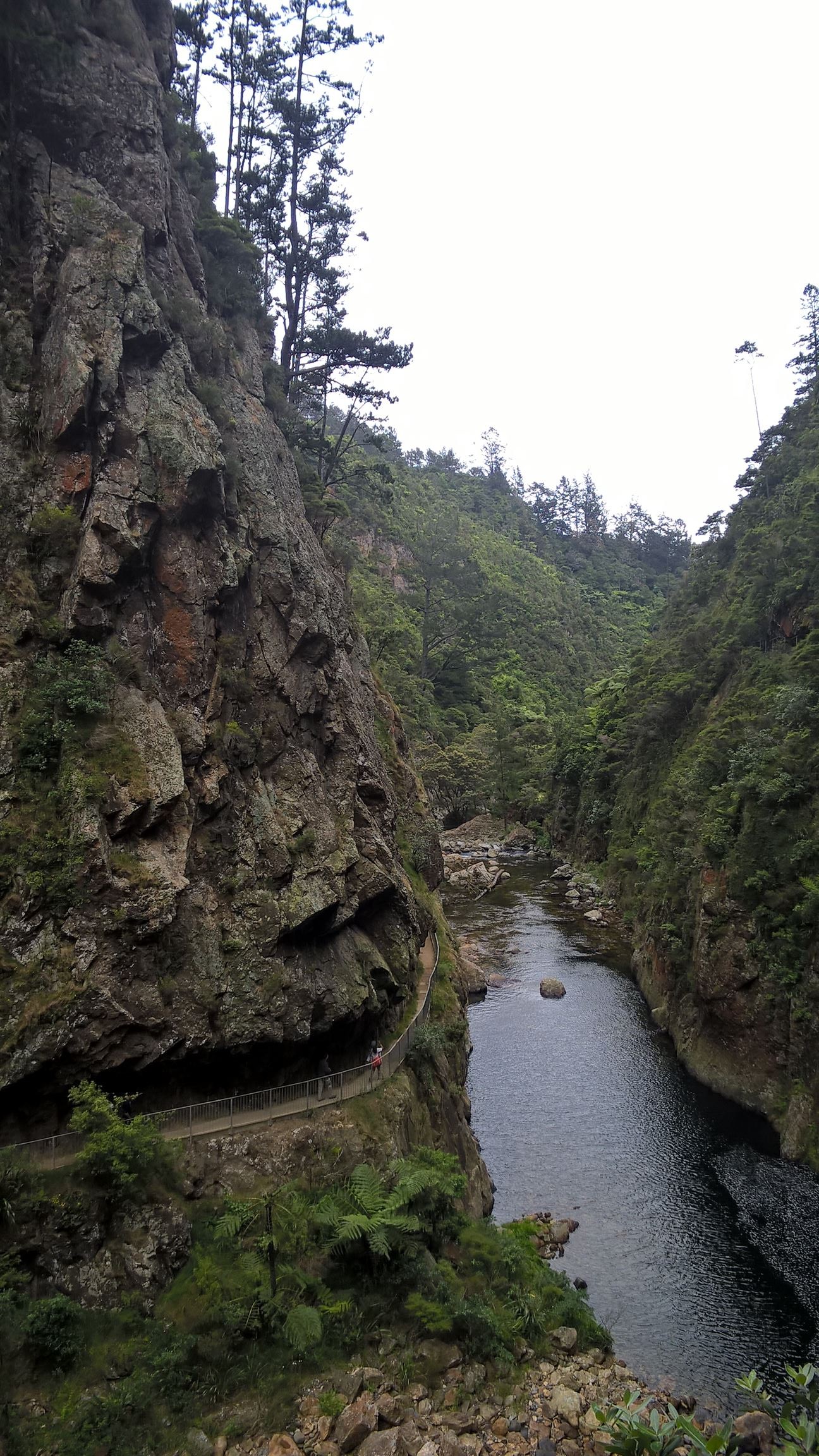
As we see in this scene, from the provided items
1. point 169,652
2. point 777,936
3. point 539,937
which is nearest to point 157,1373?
point 169,652

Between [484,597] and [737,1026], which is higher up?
[484,597]

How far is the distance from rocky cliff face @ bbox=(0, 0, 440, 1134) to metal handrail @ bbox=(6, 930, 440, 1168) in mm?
569

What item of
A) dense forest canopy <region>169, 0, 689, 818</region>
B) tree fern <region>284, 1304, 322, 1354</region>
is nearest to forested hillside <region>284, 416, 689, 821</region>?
dense forest canopy <region>169, 0, 689, 818</region>

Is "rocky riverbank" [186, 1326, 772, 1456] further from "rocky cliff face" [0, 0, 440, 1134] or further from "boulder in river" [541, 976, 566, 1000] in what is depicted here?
"boulder in river" [541, 976, 566, 1000]

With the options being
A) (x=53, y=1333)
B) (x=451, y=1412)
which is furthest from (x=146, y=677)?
(x=451, y=1412)

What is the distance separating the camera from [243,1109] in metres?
15.7

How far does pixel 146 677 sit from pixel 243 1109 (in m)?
9.30

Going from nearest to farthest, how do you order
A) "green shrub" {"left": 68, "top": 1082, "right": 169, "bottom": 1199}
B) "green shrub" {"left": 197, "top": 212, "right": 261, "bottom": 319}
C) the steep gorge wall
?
"green shrub" {"left": 68, "top": 1082, "right": 169, "bottom": 1199}, the steep gorge wall, "green shrub" {"left": 197, "top": 212, "right": 261, "bottom": 319}

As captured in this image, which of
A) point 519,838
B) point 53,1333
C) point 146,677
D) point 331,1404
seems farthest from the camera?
point 519,838

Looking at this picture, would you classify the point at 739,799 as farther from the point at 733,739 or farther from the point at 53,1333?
the point at 53,1333

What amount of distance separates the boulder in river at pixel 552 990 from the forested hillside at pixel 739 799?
383 centimetres

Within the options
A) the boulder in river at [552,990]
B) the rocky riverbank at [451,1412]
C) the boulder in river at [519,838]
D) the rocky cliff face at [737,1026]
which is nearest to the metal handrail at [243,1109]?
the rocky riverbank at [451,1412]

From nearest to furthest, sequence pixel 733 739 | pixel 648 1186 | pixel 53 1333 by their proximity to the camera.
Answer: pixel 53 1333
pixel 648 1186
pixel 733 739

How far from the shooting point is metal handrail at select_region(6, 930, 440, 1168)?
1271 centimetres
